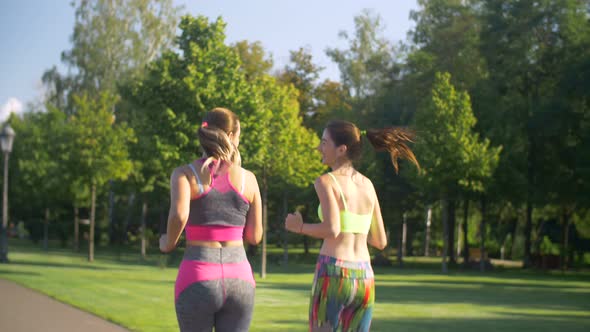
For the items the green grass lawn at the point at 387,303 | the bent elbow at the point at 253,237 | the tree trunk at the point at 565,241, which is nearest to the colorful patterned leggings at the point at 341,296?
the bent elbow at the point at 253,237

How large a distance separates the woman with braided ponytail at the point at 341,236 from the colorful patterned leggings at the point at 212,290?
1.55 ft

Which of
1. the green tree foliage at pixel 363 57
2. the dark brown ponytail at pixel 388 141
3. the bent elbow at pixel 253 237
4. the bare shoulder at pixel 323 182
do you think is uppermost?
the green tree foliage at pixel 363 57

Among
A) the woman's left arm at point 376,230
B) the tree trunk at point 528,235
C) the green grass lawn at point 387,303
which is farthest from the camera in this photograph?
the tree trunk at point 528,235

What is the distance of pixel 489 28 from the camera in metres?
42.7

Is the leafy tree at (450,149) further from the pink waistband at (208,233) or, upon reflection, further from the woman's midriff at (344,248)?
the pink waistband at (208,233)

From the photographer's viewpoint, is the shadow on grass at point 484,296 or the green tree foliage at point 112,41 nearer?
the shadow on grass at point 484,296

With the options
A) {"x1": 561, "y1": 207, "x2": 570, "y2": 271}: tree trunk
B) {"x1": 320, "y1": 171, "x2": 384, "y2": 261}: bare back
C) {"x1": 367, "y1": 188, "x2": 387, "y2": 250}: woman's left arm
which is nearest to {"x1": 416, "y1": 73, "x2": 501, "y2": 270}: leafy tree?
{"x1": 561, "y1": 207, "x2": 570, "y2": 271}: tree trunk

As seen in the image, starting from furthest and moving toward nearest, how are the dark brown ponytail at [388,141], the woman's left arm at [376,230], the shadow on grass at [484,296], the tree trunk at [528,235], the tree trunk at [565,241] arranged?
the tree trunk at [528,235] < the tree trunk at [565,241] < the shadow on grass at [484,296] < the woman's left arm at [376,230] < the dark brown ponytail at [388,141]

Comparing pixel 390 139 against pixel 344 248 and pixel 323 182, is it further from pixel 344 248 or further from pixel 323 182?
pixel 344 248

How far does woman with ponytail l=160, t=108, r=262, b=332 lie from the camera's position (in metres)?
4.15

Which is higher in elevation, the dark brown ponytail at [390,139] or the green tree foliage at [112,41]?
the green tree foliage at [112,41]

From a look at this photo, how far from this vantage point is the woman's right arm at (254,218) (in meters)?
4.41

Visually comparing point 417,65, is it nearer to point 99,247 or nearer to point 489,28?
point 489,28

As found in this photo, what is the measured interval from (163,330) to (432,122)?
89.9ft
